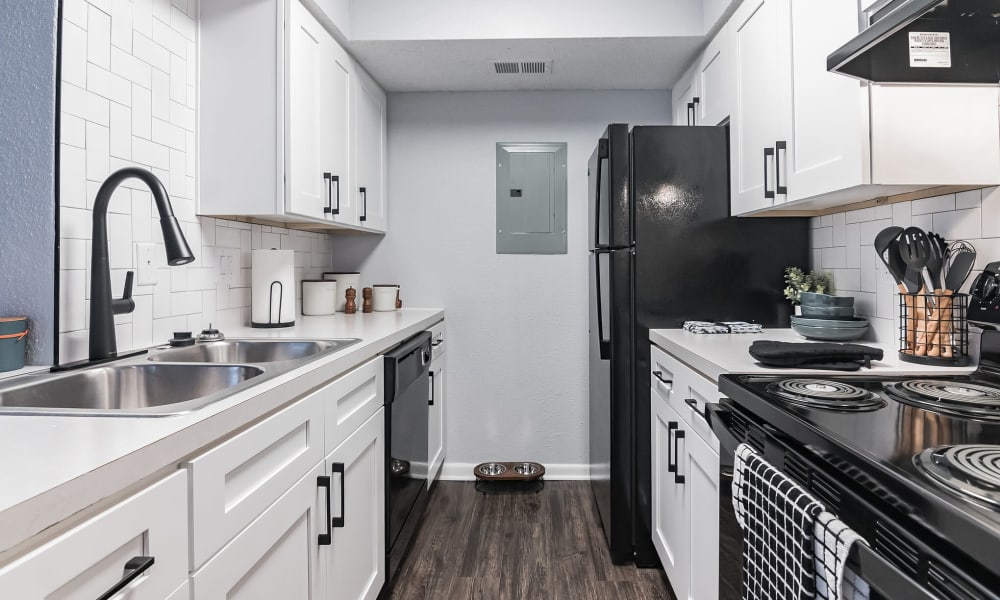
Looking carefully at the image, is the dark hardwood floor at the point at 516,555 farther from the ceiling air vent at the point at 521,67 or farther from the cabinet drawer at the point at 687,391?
the ceiling air vent at the point at 521,67

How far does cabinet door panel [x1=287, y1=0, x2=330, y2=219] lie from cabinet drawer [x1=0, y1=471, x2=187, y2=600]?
1366mm

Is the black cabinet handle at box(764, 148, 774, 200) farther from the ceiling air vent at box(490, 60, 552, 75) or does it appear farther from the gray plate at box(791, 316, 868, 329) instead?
the ceiling air vent at box(490, 60, 552, 75)

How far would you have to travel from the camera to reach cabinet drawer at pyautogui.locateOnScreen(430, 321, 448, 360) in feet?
9.27

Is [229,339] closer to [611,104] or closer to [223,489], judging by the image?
[223,489]

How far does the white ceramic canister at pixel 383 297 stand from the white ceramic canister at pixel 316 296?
0.30 meters

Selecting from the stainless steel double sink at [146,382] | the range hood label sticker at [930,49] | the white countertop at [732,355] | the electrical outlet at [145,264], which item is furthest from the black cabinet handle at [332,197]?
the range hood label sticker at [930,49]

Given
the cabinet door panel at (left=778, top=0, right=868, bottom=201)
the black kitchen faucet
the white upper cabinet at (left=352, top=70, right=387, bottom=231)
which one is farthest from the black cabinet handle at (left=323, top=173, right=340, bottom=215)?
the cabinet door panel at (left=778, top=0, right=868, bottom=201)

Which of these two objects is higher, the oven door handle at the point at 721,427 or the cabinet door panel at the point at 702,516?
the oven door handle at the point at 721,427

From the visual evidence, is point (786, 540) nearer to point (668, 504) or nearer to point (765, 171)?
point (668, 504)

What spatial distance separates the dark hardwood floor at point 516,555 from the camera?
6.84ft

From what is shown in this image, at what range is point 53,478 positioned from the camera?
621mm

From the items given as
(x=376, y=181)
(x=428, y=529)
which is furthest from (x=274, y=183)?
(x=428, y=529)

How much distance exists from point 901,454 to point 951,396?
0.42 meters

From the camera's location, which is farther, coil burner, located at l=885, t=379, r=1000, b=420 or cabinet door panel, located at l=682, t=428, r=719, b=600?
cabinet door panel, located at l=682, t=428, r=719, b=600
